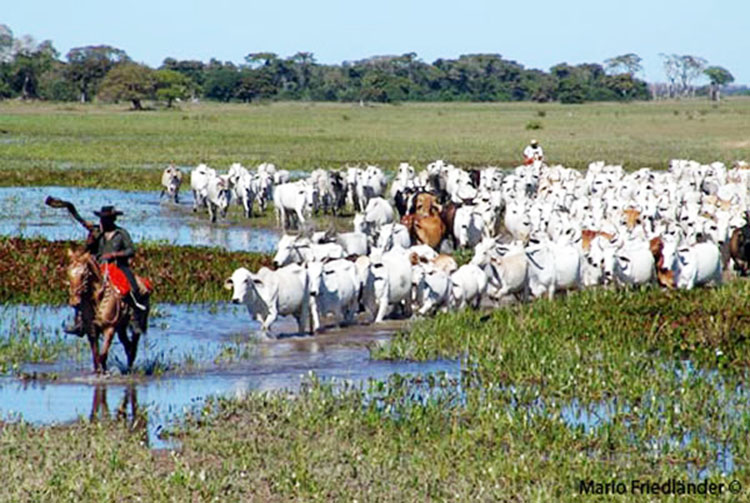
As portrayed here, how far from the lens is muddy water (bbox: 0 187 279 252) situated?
27134 millimetres

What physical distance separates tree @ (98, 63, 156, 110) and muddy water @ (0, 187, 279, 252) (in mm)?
72719

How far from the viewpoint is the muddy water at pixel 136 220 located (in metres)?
27.1

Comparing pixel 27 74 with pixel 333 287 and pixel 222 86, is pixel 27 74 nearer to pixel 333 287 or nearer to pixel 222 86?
pixel 222 86

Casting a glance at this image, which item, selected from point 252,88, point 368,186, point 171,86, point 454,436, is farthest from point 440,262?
point 252,88

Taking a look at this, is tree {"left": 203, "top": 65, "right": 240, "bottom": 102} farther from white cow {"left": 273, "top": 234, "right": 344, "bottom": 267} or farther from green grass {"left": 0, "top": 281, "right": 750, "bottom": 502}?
green grass {"left": 0, "top": 281, "right": 750, "bottom": 502}

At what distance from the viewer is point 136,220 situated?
30.6m

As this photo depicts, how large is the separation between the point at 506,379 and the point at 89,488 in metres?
5.43

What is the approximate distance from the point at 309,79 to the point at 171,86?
5197 cm

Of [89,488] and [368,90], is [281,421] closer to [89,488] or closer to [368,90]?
[89,488]

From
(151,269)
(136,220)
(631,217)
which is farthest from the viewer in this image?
(136,220)

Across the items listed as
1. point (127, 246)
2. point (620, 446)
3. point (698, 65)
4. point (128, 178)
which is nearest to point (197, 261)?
point (127, 246)

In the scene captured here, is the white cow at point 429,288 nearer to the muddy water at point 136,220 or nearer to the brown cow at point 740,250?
the brown cow at point 740,250

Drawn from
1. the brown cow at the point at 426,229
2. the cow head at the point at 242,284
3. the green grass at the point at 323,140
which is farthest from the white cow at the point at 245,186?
the cow head at the point at 242,284

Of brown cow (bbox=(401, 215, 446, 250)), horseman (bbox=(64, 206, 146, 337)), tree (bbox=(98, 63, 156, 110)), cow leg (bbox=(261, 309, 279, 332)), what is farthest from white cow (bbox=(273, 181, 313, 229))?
tree (bbox=(98, 63, 156, 110))
